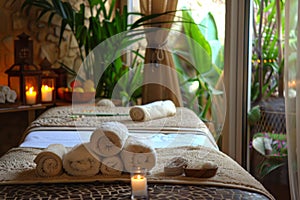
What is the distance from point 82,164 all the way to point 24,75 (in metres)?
2.06

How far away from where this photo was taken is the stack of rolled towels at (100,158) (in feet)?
5.71

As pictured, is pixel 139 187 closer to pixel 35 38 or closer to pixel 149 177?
pixel 149 177

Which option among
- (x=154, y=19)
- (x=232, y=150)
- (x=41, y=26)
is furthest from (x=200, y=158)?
(x=41, y=26)

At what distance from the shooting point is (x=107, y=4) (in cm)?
441

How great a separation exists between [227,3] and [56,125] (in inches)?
66.8

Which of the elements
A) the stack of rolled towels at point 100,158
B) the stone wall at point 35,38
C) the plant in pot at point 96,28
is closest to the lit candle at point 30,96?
the stone wall at point 35,38

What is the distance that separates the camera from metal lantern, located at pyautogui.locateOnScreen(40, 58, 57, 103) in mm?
3844

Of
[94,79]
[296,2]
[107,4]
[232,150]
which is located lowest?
[232,150]

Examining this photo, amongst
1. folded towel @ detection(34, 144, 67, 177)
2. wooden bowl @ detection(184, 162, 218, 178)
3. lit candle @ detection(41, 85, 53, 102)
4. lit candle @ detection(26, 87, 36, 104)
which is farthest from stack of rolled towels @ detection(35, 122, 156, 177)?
lit candle @ detection(41, 85, 53, 102)

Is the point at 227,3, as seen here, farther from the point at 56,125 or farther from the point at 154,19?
the point at 56,125

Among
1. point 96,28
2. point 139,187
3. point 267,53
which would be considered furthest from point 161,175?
point 96,28

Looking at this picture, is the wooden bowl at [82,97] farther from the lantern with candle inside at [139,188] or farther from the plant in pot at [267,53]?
the lantern with candle inside at [139,188]

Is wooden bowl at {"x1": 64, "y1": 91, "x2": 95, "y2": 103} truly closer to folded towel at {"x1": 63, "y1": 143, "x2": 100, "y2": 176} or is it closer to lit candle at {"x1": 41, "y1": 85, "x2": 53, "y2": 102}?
lit candle at {"x1": 41, "y1": 85, "x2": 53, "y2": 102}

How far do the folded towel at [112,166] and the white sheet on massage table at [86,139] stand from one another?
1.59 ft
